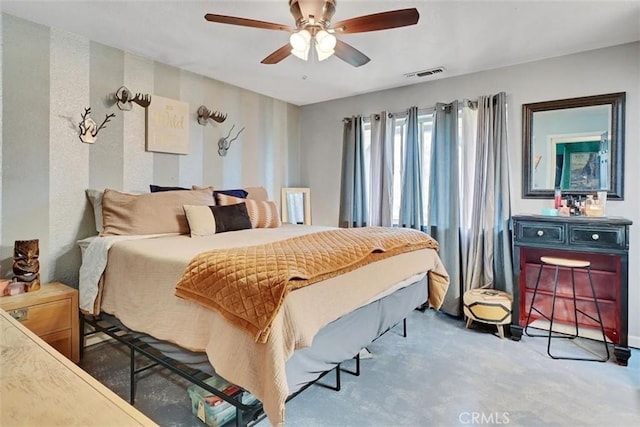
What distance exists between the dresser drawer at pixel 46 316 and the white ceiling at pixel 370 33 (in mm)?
2007

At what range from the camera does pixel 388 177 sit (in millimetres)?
3969

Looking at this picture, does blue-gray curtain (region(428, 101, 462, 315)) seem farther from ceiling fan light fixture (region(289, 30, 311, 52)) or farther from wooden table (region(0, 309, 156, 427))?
wooden table (region(0, 309, 156, 427))

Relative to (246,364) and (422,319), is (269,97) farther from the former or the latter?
(246,364)

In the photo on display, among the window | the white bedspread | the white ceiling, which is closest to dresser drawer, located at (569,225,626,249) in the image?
the window

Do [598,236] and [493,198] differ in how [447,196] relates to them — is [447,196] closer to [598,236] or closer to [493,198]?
[493,198]

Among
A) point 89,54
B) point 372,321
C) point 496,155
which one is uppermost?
point 89,54

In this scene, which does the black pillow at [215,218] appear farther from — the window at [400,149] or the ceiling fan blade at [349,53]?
the window at [400,149]

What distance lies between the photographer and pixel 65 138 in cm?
258

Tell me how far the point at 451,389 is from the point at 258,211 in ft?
6.92

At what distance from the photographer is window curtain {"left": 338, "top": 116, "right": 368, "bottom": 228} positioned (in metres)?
4.18

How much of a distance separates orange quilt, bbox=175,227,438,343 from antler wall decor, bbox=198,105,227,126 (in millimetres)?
2118

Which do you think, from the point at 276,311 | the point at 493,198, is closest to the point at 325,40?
the point at 276,311

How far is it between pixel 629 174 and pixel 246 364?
3.28 metres

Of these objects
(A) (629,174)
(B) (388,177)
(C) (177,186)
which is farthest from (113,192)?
(A) (629,174)
